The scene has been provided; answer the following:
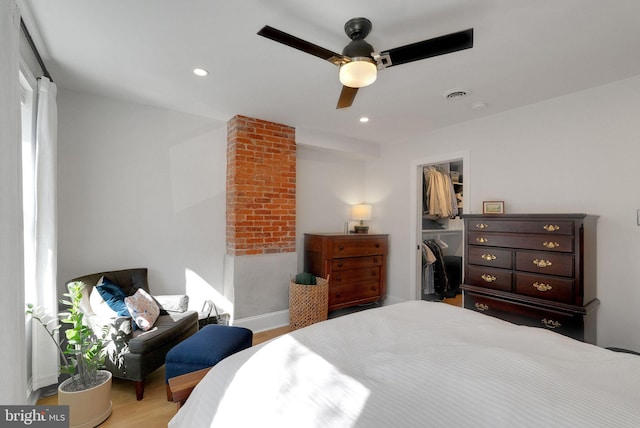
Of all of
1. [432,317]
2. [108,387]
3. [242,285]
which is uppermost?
[432,317]

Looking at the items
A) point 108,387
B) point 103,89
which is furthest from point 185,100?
point 108,387

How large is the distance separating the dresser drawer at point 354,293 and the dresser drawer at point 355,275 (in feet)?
0.18

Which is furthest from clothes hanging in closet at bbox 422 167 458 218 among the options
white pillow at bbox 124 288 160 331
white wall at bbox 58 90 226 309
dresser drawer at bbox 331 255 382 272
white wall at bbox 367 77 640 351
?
white pillow at bbox 124 288 160 331

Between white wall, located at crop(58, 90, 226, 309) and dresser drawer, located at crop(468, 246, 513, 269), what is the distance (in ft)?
9.00

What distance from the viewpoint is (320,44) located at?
74.1 inches

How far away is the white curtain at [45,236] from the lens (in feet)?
→ 6.46

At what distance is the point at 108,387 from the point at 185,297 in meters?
0.94

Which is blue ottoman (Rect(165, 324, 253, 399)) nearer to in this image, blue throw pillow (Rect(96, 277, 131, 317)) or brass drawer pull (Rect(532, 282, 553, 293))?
blue throw pillow (Rect(96, 277, 131, 317))

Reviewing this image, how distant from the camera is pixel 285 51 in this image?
194 centimetres

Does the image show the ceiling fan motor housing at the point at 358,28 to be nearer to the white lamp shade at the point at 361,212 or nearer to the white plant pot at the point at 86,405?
the white plant pot at the point at 86,405

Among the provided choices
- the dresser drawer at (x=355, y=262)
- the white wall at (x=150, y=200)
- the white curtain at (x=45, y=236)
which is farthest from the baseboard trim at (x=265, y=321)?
the white curtain at (x=45, y=236)

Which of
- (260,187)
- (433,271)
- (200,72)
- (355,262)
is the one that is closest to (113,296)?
(260,187)

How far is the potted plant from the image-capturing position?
67.5 inches

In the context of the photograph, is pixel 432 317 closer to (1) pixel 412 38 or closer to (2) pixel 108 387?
(1) pixel 412 38
